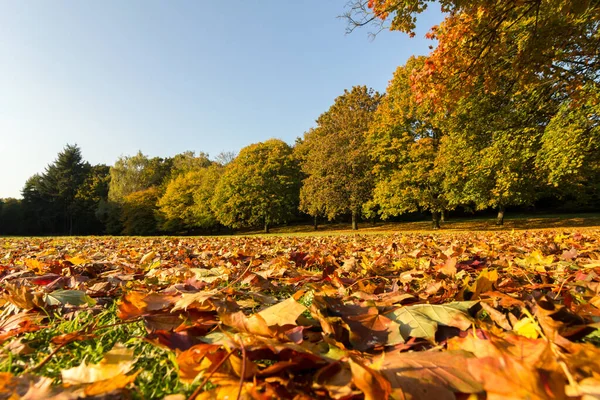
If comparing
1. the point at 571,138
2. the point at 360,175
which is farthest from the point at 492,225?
the point at 571,138

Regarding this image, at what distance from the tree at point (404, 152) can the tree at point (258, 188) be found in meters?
9.33

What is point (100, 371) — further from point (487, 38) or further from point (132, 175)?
point (132, 175)

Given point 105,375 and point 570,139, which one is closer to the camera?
point 105,375

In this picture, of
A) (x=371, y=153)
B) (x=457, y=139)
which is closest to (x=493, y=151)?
(x=457, y=139)

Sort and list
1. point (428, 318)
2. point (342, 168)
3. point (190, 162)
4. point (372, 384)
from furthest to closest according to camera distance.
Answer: point (190, 162) < point (342, 168) < point (428, 318) < point (372, 384)

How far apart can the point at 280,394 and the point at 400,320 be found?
47 cm

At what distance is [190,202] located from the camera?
108ft

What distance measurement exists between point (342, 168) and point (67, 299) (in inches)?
819

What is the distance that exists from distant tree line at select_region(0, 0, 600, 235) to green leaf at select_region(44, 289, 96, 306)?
572cm

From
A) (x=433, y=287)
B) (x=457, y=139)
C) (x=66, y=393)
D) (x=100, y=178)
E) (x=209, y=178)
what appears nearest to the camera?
(x=66, y=393)

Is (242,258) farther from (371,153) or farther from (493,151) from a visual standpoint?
(371,153)

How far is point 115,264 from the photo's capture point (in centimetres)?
239

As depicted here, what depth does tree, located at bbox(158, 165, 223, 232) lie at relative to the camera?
30812 mm

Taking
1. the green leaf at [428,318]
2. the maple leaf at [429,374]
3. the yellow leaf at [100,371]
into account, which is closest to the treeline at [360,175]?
the green leaf at [428,318]
